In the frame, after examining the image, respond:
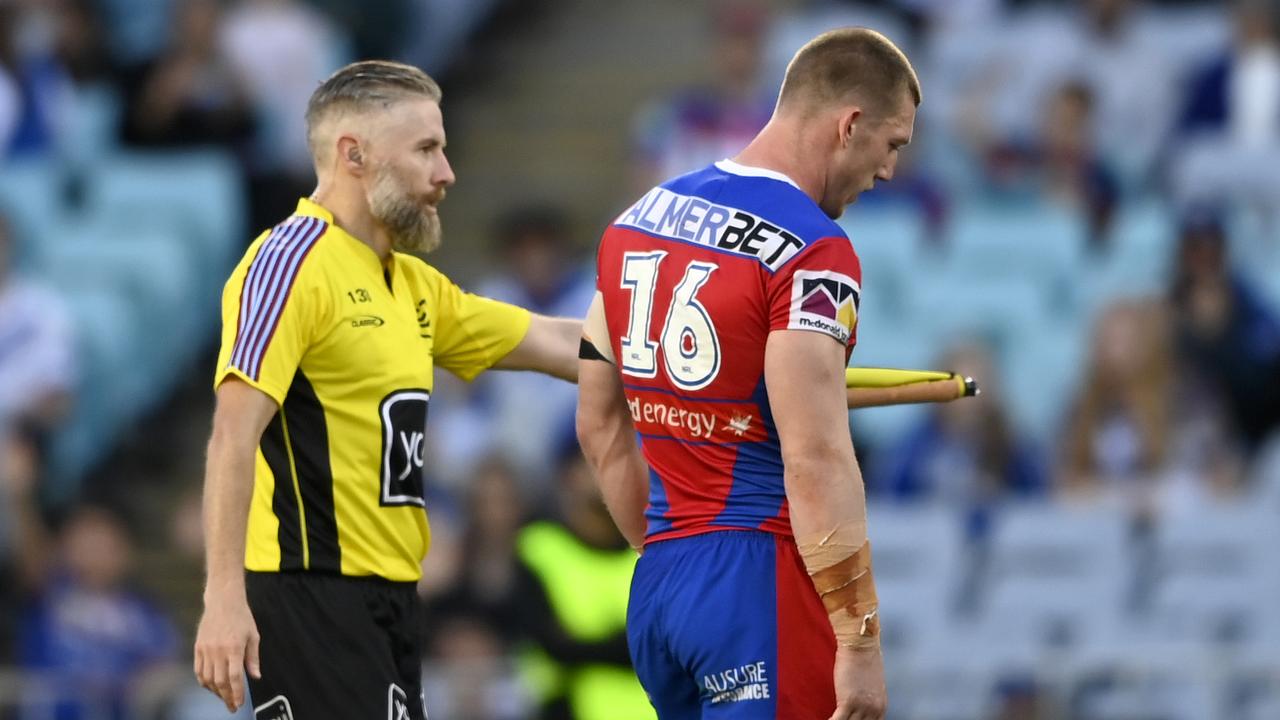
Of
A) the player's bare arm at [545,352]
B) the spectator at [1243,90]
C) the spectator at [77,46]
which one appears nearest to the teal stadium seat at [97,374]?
the spectator at [77,46]

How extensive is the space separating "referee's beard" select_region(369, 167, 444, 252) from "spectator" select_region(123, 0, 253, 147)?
767 centimetres

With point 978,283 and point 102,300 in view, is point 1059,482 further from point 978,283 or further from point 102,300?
point 102,300

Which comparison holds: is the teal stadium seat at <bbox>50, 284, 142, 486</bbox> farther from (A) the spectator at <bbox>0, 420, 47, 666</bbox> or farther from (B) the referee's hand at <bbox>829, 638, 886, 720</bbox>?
(B) the referee's hand at <bbox>829, 638, 886, 720</bbox>

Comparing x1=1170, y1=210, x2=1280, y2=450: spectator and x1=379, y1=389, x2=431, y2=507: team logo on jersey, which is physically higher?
x1=1170, y1=210, x2=1280, y2=450: spectator

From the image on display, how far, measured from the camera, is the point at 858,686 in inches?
189

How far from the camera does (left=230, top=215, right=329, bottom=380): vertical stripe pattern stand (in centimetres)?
509

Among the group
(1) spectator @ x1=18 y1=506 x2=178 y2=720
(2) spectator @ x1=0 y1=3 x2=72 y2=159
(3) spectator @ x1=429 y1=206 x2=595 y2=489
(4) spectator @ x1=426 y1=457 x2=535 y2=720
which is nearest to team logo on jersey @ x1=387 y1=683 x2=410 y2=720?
(4) spectator @ x1=426 y1=457 x2=535 y2=720

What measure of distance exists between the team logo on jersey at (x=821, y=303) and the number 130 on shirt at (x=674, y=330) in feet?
0.75

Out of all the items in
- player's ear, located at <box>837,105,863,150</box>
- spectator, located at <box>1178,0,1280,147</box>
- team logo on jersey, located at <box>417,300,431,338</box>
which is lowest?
team logo on jersey, located at <box>417,300,431,338</box>

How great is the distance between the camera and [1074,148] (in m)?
12.0

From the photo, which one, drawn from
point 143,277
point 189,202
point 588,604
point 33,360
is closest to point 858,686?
point 588,604

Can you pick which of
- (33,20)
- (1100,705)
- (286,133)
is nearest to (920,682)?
(1100,705)

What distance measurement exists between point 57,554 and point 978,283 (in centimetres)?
492

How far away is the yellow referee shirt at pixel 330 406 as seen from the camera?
520 centimetres
